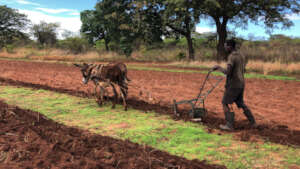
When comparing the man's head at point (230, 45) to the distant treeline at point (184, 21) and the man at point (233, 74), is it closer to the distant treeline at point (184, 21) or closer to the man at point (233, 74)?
the man at point (233, 74)

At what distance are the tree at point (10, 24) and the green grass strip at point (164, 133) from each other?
49.5 m

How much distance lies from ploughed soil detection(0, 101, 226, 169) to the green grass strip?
0.46m

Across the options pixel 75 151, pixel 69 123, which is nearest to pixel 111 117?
pixel 69 123

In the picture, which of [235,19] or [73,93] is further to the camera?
[235,19]

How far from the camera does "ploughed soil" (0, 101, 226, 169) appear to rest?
370 centimetres

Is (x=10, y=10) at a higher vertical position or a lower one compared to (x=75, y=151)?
higher

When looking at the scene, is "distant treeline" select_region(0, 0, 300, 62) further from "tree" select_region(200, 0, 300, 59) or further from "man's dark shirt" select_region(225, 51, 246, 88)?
"man's dark shirt" select_region(225, 51, 246, 88)

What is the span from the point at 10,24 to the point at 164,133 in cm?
5675

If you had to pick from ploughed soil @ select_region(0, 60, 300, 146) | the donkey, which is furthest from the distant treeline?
the donkey

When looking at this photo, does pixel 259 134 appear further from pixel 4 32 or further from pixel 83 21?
pixel 4 32

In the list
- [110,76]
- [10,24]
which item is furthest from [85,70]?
[10,24]

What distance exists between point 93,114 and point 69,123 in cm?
96

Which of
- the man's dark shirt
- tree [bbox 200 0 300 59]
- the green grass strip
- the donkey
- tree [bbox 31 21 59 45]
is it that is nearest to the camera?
the green grass strip

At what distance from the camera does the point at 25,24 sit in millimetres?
54969
